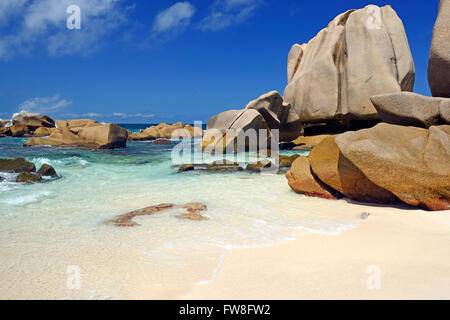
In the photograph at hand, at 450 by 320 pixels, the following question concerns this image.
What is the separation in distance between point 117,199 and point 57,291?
3.39m

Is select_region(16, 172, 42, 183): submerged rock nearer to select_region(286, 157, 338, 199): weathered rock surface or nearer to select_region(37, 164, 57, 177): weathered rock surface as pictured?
select_region(37, 164, 57, 177): weathered rock surface

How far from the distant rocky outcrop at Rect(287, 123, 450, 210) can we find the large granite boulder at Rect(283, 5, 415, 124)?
11.9 metres

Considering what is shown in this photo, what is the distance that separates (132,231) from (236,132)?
10.2 metres

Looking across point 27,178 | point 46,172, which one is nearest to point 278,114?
point 46,172

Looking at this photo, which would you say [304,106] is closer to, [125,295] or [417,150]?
[417,150]

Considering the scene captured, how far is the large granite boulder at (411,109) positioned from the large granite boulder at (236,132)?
325 inches

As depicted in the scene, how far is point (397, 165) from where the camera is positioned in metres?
4.27

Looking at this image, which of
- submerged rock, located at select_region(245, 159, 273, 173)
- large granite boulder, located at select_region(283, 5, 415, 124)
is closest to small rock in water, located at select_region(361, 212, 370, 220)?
submerged rock, located at select_region(245, 159, 273, 173)

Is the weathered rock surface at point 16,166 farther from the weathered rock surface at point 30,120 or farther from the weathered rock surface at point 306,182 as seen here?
the weathered rock surface at point 30,120

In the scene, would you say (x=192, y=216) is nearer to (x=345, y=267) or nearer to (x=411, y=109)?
(x=345, y=267)

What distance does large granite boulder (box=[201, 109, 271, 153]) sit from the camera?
1352 centimetres

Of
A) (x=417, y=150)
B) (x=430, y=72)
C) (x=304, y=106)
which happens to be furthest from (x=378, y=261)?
(x=304, y=106)

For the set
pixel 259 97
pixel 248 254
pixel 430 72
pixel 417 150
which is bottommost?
pixel 248 254

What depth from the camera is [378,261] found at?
104 inches
